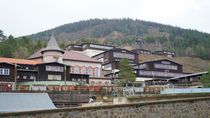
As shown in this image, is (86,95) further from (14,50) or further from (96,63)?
(14,50)

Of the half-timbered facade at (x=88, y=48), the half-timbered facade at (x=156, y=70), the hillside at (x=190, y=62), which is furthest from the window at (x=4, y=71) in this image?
the hillside at (x=190, y=62)

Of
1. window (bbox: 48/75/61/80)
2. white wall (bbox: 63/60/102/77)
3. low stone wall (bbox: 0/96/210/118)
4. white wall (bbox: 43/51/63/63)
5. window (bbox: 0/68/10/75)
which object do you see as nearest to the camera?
low stone wall (bbox: 0/96/210/118)

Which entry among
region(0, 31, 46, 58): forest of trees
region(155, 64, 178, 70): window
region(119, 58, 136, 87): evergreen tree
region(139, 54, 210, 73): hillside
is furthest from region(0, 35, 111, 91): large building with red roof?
region(139, 54, 210, 73): hillside

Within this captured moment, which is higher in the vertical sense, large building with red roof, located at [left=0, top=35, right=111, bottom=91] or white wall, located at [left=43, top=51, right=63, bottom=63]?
white wall, located at [left=43, top=51, right=63, bottom=63]

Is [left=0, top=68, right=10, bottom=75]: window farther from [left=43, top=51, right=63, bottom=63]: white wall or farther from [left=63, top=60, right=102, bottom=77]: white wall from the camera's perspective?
[left=63, top=60, right=102, bottom=77]: white wall

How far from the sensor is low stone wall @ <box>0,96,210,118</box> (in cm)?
1552

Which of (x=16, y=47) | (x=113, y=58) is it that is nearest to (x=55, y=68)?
(x=16, y=47)

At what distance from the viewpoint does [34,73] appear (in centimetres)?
5878

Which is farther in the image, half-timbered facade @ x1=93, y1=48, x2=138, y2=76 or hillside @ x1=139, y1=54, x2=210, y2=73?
hillside @ x1=139, y1=54, x2=210, y2=73

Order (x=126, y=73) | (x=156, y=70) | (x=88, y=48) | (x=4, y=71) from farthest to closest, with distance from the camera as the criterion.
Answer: (x=88, y=48), (x=156, y=70), (x=126, y=73), (x=4, y=71)

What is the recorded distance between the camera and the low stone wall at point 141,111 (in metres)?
15.5

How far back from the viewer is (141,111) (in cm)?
1842

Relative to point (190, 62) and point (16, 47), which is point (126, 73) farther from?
point (190, 62)

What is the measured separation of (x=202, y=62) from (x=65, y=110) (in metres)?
131
